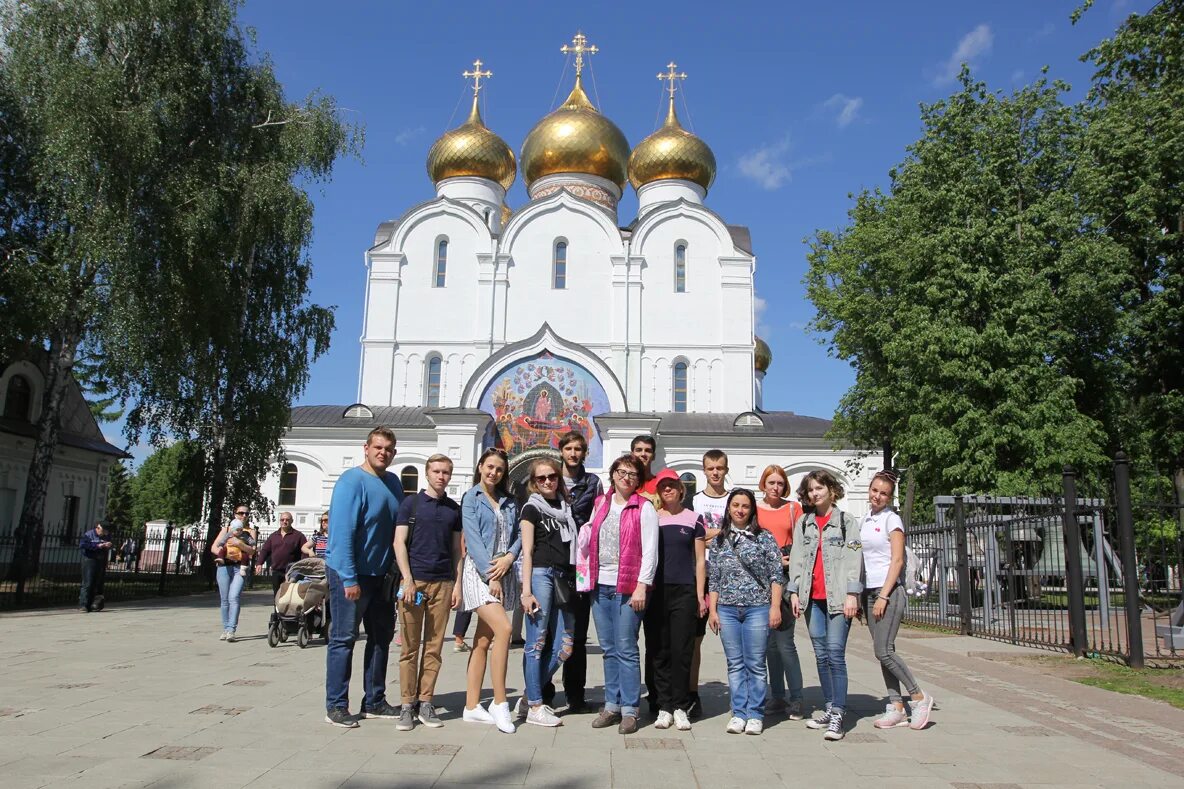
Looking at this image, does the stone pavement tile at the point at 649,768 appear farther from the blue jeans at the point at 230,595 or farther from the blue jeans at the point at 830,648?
the blue jeans at the point at 230,595

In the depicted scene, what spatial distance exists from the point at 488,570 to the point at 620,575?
0.84m

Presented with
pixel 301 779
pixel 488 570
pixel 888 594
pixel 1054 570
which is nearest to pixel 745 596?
pixel 888 594

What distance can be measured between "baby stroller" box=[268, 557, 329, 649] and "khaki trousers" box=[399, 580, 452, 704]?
14.9 feet

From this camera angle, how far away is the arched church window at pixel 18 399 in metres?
22.2

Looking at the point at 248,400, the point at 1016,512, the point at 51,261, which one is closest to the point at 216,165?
the point at 51,261

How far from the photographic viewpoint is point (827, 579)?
5.89 meters

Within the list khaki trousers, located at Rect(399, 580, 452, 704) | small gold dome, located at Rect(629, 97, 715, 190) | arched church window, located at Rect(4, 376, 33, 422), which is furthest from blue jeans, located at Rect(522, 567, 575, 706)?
small gold dome, located at Rect(629, 97, 715, 190)

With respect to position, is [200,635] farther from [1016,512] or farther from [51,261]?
[1016,512]

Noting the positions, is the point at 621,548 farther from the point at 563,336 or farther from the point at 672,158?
the point at 672,158

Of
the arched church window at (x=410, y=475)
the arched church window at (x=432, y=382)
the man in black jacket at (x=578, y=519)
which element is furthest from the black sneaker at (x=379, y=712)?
the arched church window at (x=432, y=382)

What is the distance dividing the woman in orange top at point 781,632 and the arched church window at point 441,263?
99.7 ft

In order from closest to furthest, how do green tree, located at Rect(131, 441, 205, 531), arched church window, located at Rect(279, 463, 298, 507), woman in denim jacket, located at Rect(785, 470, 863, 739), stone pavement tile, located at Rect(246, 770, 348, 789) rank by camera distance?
1. stone pavement tile, located at Rect(246, 770, 348, 789)
2. woman in denim jacket, located at Rect(785, 470, 863, 739)
3. arched church window, located at Rect(279, 463, 298, 507)
4. green tree, located at Rect(131, 441, 205, 531)

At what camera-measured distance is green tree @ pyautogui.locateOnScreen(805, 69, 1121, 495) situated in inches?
688

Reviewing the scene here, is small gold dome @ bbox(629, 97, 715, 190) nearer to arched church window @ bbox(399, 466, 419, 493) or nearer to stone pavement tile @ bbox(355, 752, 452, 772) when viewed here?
arched church window @ bbox(399, 466, 419, 493)
